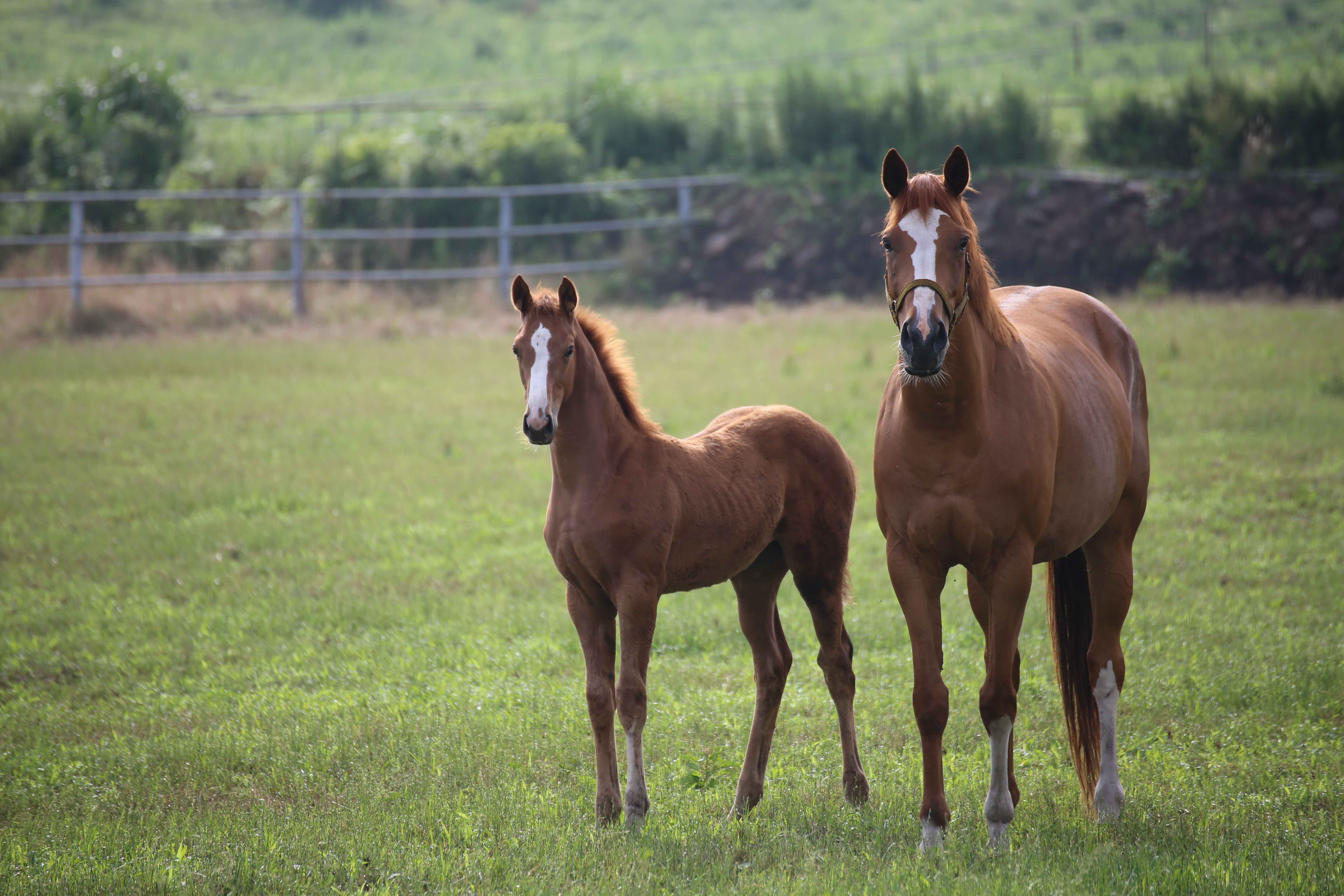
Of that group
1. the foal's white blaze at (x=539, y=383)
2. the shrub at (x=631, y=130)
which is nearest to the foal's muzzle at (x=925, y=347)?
the foal's white blaze at (x=539, y=383)

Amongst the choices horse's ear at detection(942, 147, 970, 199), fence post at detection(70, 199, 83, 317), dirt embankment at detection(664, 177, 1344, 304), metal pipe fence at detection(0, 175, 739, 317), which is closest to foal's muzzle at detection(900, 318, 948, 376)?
horse's ear at detection(942, 147, 970, 199)

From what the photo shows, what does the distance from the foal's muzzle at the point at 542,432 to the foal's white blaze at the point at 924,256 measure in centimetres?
134

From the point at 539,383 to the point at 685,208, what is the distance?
1515 centimetres

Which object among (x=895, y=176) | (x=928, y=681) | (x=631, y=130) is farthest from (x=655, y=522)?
(x=631, y=130)

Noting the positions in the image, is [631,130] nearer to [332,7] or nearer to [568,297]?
[568,297]

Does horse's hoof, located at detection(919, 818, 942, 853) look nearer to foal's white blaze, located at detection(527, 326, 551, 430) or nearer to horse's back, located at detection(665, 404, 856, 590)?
horse's back, located at detection(665, 404, 856, 590)

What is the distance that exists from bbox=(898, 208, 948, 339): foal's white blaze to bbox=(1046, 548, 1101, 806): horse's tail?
185 cm

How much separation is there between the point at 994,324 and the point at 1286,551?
472cm

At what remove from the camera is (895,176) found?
3857mm

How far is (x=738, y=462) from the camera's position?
4605mm

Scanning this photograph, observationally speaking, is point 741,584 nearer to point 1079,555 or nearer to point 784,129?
point 1079,555

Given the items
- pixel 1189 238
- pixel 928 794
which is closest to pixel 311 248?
pixel 1189 238

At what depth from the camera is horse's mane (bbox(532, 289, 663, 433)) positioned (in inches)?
176

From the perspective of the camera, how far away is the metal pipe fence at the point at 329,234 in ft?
49.6
